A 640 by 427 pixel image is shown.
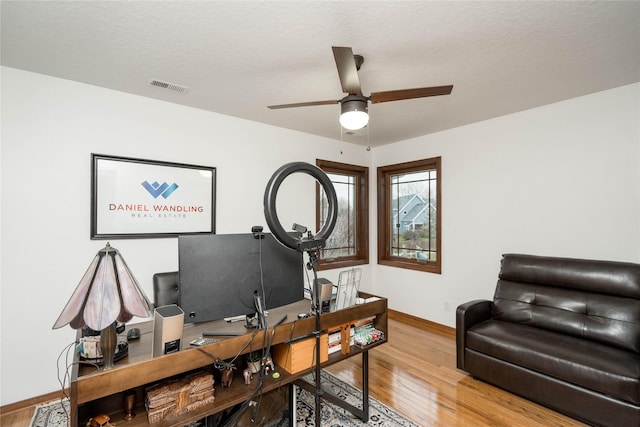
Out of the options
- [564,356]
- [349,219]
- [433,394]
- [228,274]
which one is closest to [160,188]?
[228,274]

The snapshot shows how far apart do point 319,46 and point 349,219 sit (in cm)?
306

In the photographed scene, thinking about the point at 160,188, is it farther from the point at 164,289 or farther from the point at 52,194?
the point at 164,289

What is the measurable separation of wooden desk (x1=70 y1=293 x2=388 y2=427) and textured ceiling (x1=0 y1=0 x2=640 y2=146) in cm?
174

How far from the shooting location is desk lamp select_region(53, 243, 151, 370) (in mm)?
1113

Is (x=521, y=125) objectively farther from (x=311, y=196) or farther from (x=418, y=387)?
(x=418, y=387)

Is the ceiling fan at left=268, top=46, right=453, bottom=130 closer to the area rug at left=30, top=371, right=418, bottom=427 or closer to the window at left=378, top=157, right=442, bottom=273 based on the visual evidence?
the area rug at left=30, top=371, right=418, bottom=427

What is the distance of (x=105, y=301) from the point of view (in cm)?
113

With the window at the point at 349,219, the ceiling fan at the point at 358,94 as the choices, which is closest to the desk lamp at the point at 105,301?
the ceiling fan at the point at 358,94

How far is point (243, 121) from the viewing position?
138 inches

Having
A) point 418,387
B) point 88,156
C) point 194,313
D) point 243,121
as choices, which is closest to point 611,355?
point 418,387

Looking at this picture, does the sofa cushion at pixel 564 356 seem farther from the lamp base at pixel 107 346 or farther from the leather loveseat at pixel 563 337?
the lamp base at pixel 107 346

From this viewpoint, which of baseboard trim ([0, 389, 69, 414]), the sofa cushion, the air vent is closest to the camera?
the sofa cushion

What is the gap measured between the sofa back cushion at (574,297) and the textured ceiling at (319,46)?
5.30 feet

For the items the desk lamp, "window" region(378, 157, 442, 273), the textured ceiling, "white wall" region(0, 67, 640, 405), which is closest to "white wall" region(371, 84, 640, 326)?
"white wall" region(0, 67, 640, 405)
